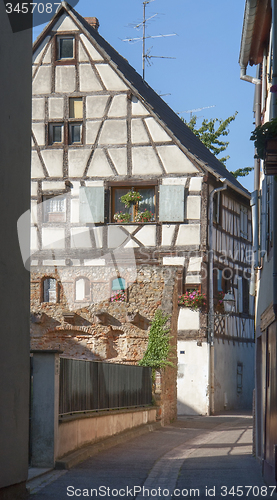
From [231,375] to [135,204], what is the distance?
6.95 metres

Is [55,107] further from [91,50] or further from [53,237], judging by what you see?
[53,237]

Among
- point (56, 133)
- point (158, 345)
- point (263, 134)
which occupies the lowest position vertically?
point (158, 345)

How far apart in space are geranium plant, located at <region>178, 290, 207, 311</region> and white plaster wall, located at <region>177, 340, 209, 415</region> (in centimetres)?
112

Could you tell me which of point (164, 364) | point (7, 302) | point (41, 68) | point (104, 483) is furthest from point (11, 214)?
point (41, 68)

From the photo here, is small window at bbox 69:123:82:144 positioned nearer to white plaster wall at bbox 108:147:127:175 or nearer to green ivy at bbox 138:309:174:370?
white plaster wall at bbox 108:147:127:175

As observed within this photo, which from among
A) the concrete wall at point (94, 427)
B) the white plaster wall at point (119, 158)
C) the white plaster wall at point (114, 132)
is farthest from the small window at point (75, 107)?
the concrete wall at point (94, 427)

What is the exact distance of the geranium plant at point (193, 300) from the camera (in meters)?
24.3

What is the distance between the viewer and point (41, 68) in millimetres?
25281

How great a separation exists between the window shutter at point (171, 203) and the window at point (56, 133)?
12.3ft

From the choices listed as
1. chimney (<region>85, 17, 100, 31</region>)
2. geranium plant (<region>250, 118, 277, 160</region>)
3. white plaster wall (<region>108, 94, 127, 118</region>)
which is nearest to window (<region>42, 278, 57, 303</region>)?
white plaster wall (<region>108, 94, 127, 118</region>)

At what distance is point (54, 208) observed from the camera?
25.2 m

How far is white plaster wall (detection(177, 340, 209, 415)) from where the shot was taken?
24281 millimetres

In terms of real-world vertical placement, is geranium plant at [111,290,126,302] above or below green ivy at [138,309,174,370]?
above

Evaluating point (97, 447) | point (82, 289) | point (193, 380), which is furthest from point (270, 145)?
point (193, 380)
